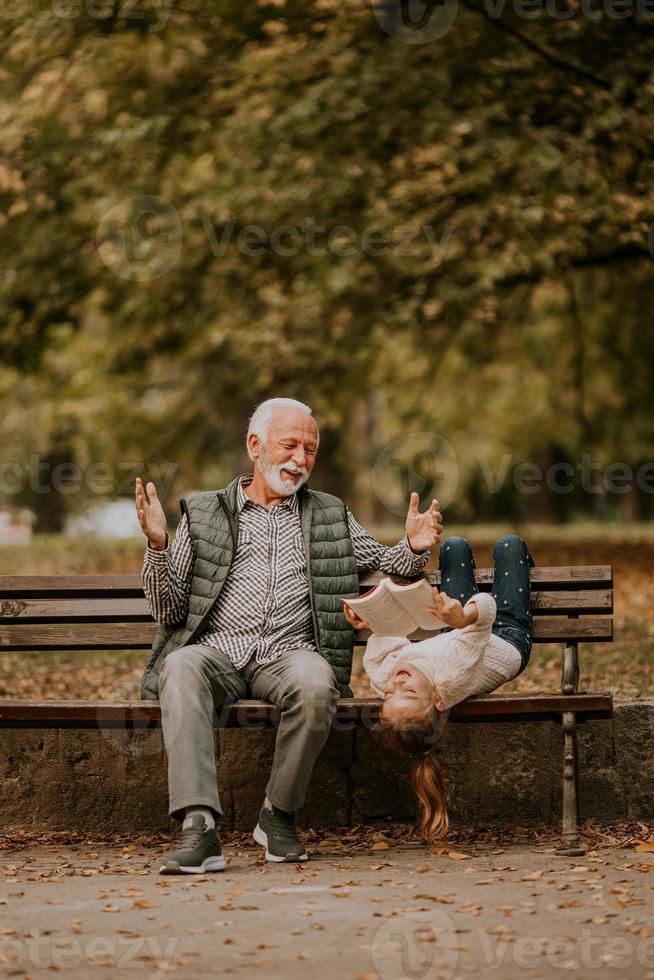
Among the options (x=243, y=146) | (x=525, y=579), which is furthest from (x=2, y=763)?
(x=243, y=146)

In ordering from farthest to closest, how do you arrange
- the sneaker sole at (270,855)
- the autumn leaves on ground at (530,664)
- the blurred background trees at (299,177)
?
the blurred background trees at (299,177), the autumn leaves on ground at (530,664), the sneaker sole at (270,855)

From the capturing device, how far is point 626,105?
1116 cm

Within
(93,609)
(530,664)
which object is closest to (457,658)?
(93,609)

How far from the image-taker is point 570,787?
5238mm

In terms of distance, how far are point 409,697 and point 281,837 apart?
2.28ft

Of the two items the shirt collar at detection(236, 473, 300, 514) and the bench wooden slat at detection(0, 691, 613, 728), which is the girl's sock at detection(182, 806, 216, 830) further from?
the shirt collar at detection(236, 473, 300, 514)

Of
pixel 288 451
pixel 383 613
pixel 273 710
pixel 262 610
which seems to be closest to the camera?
pixel 273 710

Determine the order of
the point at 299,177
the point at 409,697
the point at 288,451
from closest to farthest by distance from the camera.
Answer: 1. the point at 409,697
2. the point at 288,451
3. the point at 299,177

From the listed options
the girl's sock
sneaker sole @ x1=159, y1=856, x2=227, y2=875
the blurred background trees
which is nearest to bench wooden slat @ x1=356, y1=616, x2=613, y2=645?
the girl's sock

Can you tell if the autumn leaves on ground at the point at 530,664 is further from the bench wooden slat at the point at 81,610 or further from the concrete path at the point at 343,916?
the concrete path at the point at 343,916

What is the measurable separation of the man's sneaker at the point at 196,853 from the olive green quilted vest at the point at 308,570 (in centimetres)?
63

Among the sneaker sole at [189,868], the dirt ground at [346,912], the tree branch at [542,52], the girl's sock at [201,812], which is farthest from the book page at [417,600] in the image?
the tree branch at [542,52]

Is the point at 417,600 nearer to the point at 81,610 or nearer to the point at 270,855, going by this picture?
the point at 270,855

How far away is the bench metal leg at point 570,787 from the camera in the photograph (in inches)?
203
